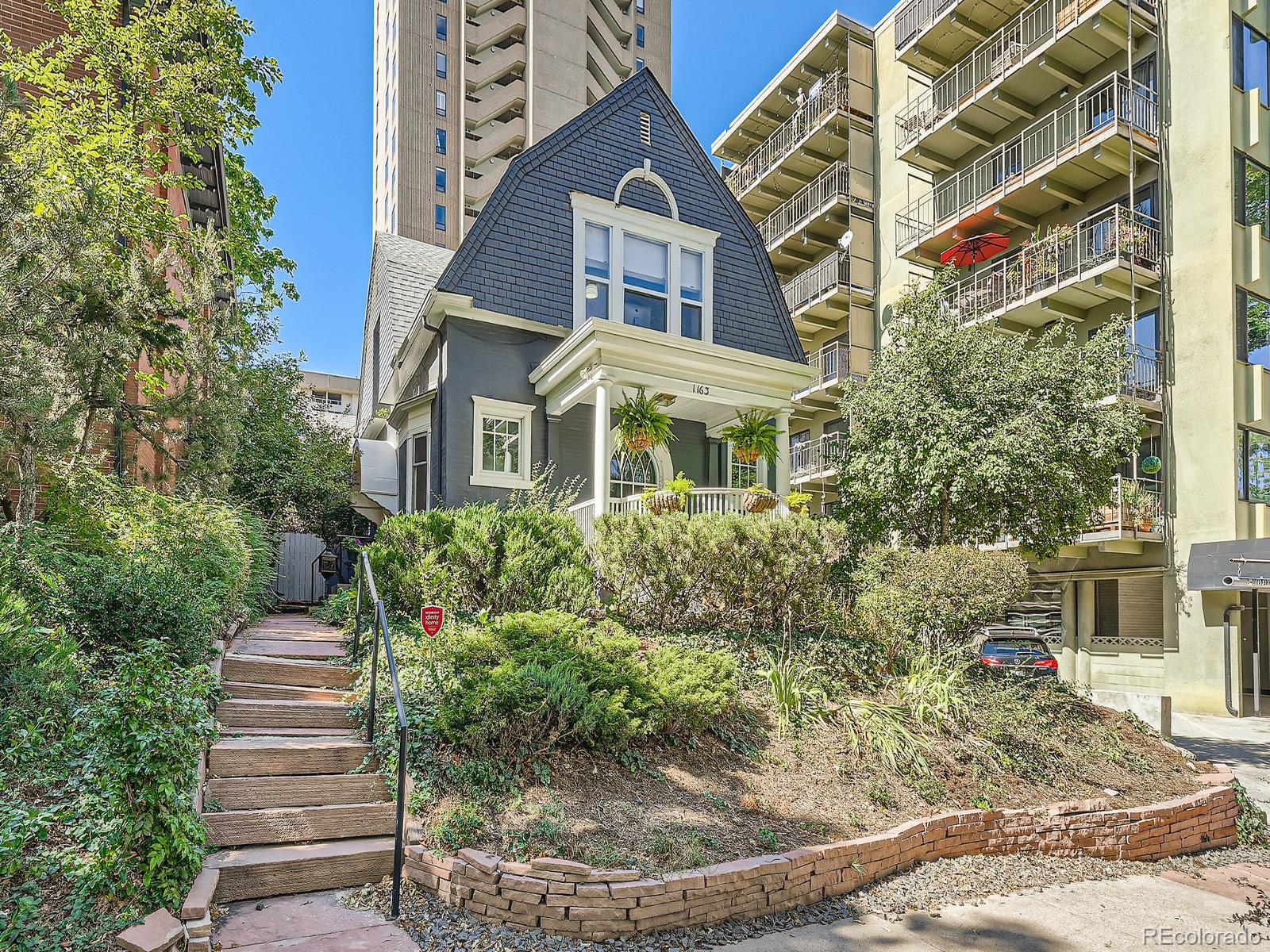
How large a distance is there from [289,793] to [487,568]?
156 inches

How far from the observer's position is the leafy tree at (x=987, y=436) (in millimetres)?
10891

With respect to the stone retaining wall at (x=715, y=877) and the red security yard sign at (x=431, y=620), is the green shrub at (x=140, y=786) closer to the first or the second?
the stone retaining wall at (x=715, y=877)

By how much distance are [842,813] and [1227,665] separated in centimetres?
1423

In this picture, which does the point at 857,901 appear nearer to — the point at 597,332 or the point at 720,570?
the point at 720,570

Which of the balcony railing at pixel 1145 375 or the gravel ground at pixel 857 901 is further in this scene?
the balcony railing at pixel 1145 375

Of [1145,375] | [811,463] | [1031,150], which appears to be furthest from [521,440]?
[1031,150]

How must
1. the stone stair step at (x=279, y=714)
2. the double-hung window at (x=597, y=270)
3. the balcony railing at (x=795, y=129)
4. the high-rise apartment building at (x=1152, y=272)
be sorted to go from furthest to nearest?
the balcony railing at (x=795, y=129)
the high-rise apartment building at (x=1152, y=272)
the double-hung window at (x=597, y=270)
the stone stair step at (x=279, y=714)

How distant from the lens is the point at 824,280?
23828 millimetres

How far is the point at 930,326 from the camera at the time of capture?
1206 cm

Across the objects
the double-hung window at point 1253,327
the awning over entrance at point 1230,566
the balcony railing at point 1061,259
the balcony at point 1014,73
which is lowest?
the awning over entrance at point 1230,566

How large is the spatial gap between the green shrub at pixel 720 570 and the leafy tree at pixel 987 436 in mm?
3072

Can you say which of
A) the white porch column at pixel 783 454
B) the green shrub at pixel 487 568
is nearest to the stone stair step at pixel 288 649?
the green shrub at pixel 487 568

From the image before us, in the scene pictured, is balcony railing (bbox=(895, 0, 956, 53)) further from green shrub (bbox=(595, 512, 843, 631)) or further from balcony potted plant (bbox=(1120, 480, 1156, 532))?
green shrub (bbox=(595, 512, 843, 631))

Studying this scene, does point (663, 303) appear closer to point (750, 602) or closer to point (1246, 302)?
point (750, 602)
